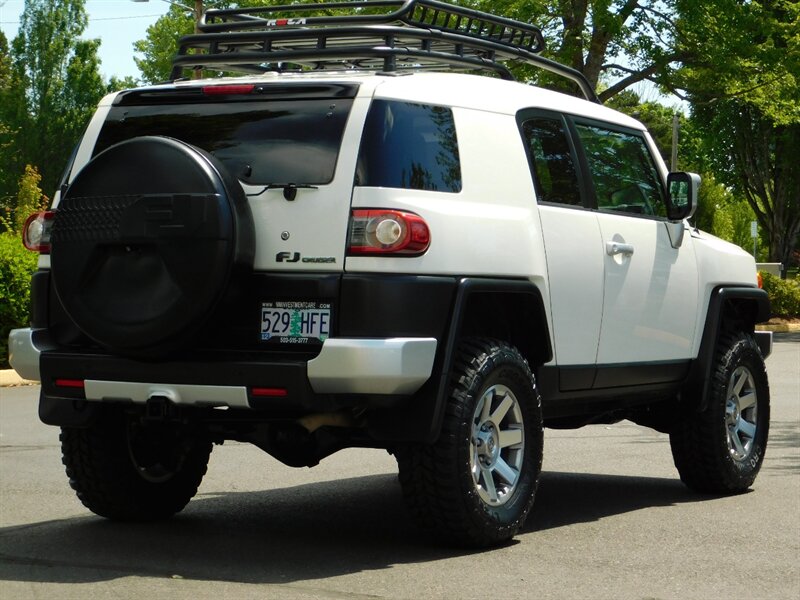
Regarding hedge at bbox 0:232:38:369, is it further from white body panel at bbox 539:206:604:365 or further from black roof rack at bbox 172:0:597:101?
white body panel at bbox 539:206:604:365

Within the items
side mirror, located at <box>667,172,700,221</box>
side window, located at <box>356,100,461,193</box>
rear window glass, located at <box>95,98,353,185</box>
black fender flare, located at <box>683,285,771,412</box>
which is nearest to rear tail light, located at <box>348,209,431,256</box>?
side window, located at <box>356,100,461,193</box>

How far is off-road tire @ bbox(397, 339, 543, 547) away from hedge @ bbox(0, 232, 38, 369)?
1173cm

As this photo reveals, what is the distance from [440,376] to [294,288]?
71 centimetres

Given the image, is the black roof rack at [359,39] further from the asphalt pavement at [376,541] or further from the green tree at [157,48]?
the green tree at [157,48]

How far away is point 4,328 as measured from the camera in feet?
58.3

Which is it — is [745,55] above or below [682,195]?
above

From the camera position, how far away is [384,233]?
611 centimetres

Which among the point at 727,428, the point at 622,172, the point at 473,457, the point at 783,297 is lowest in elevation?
the point at 783,297

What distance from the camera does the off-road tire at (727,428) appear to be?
28.0 feet

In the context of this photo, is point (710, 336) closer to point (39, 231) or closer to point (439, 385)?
point (439, 385)

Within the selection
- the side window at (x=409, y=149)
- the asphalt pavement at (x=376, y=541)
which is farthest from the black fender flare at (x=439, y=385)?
the asphalt pavement at (x=376, y=541)

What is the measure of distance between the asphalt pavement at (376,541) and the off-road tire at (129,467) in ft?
0.41

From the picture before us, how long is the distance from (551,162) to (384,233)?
5.07 ft

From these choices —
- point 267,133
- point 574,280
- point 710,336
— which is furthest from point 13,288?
point 267,133
